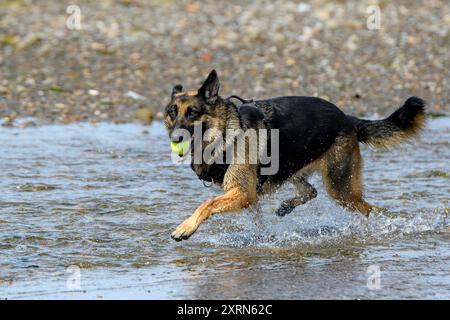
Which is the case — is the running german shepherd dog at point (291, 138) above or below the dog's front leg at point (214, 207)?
above

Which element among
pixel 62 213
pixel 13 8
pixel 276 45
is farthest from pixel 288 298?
pixel 13 8

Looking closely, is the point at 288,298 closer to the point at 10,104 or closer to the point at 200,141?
the point at 200,141

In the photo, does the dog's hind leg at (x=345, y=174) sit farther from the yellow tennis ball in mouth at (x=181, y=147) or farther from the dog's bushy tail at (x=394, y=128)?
the yellow tennis ball in mouth at (x=181, y=147)

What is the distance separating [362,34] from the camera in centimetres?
1527

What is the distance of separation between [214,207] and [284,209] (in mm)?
1225

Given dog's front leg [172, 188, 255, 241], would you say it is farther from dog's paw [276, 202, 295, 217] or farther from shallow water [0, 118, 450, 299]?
dog's paw [276, 202, 295, 217]

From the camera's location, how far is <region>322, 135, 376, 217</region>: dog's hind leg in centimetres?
735

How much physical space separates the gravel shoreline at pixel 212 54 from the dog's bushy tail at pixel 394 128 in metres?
4.16

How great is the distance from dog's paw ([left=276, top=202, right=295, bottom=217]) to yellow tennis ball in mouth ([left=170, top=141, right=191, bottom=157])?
1407 mm

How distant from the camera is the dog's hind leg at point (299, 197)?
778cm
